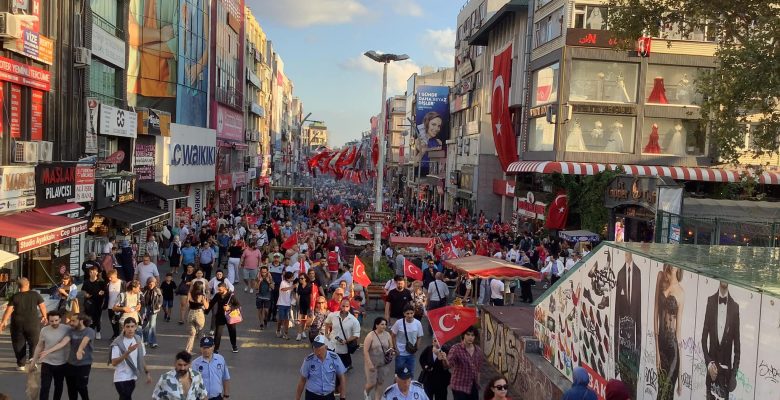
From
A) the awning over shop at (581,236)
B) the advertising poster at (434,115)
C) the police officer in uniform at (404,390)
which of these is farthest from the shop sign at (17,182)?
the advertising poster at (434,115)

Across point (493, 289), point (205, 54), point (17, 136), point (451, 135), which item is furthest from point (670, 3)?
point (451, 135)

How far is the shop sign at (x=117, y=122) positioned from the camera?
2402 centimetres

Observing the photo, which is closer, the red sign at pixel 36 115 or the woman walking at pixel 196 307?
the woman walking at pixel 196 307

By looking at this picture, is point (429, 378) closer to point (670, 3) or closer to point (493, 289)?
point (493, 289)

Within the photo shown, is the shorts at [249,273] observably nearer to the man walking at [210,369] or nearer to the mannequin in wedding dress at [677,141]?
the man walking at [210,369]

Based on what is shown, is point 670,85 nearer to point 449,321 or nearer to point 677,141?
point 677,141

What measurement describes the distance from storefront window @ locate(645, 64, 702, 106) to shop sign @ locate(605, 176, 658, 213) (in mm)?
7238

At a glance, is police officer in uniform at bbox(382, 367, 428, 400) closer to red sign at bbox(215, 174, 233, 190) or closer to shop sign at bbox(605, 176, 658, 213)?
shop sign at bbox(605, 176, 658, 213)

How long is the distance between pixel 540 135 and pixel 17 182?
28.5 metres

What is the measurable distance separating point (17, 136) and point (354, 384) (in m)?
11.0

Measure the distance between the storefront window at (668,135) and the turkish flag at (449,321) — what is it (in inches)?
1102

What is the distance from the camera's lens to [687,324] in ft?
22.1

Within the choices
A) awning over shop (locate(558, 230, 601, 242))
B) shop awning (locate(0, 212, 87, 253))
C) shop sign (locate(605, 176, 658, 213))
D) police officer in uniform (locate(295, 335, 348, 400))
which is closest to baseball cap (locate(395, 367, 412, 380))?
police officer in uniform (locate(295, 335, 348, 400))

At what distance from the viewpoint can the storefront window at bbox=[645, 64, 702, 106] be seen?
36.3m
